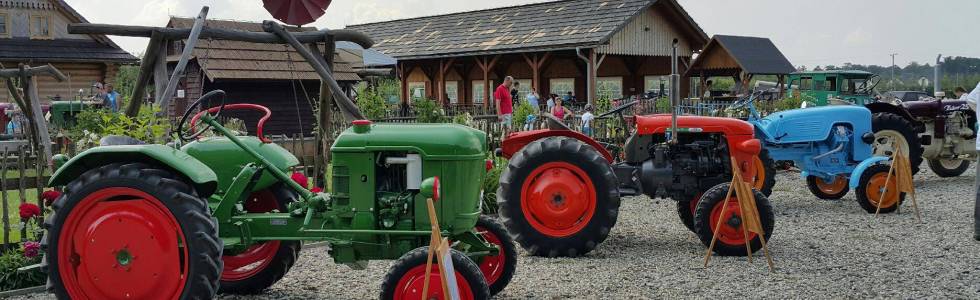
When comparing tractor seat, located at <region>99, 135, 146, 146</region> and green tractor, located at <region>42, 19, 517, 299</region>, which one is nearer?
green tractor, located at <region>42, 19, 517, 299</region>

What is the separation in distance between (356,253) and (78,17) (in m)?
25.3

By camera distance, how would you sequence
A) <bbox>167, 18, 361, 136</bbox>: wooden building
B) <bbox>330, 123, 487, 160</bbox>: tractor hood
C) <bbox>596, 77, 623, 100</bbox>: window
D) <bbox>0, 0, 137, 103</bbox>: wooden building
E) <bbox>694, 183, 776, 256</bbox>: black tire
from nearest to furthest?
<bbox>330, 123, 487, 160</bbox>: tractor hood, <bbox>694, 183, 776, 256</bbox>: black tire, <bbox>167, 18, 361, 136</bbox>: wooden building, <bbox>0, 0, 137, 103</bbox>: wooden building, <bbox>596, 77, 623, 100</bbox>: window

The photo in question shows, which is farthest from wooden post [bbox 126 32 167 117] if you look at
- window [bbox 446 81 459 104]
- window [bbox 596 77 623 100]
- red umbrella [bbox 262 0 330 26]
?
window [bbox 446 81 459 104]

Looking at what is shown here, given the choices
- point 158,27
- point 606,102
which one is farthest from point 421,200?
point 606,102

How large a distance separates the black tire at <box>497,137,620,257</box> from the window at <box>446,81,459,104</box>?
24140 mm

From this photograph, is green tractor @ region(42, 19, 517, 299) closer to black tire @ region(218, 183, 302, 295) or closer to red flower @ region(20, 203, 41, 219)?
black tire @ region(218, 183, 302, 295)

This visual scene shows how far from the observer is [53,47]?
2619cm

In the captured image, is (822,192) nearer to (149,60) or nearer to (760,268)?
(760,268)

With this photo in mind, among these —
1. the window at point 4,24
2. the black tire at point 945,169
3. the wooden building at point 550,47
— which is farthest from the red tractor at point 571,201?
the window at point 4,24

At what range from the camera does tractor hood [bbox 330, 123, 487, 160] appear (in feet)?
15.7

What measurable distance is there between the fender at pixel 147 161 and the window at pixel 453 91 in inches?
1046

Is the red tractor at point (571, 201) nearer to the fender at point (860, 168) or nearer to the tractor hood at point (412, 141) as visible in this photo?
the tractor hood at point (412, 141)

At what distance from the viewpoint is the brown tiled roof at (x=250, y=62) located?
20969 mm

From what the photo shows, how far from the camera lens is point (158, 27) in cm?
765
